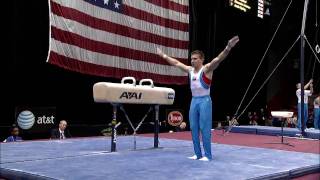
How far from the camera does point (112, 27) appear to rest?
9.26m

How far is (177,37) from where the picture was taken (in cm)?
1135

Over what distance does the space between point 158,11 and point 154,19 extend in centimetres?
28

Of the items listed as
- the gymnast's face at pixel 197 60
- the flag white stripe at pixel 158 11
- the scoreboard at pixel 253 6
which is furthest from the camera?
the scoreboard at pixel 253 6

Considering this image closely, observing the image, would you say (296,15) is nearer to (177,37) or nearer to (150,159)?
(177,37)

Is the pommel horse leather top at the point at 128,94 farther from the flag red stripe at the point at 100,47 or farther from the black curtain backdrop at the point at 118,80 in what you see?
the black curtain backdrop at the point at 118,80

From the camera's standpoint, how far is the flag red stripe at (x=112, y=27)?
812 cm

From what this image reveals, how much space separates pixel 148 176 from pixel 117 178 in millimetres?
294

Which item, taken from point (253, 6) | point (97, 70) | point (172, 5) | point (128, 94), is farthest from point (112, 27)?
point (253, 6)

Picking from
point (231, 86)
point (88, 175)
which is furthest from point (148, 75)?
point (88, 175)

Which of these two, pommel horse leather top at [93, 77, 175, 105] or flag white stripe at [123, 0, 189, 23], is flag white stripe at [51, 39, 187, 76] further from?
pommel horse leather top at [93, 77, 175, 105]

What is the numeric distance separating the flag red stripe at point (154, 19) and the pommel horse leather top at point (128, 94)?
162 inches

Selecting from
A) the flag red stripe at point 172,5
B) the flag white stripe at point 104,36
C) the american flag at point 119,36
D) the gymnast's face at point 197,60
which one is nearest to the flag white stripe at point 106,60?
the american flag at point 119,36

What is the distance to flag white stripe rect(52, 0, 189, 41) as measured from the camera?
27.5 ft

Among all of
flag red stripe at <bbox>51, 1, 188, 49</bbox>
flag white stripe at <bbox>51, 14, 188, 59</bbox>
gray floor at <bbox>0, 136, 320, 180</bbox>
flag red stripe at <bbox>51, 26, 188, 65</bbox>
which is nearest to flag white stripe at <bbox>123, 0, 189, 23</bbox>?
flag red stripe at <bbox>51, 1, 188, 49</bbox>
